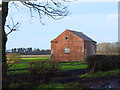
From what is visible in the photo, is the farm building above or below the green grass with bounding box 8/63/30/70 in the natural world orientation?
above

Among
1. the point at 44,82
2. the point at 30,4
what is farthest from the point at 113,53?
the point at 44,82

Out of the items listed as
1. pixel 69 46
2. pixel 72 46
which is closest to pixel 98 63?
pixel 69 46

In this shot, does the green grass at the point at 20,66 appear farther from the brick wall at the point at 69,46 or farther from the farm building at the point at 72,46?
the brick wall at the point at 69,46

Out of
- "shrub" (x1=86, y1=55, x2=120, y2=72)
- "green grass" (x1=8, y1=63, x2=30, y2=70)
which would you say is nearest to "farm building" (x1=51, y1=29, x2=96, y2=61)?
"shrub" (x1=86, y1=55, x2=120, y2=72)

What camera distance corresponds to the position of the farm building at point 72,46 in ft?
69.7

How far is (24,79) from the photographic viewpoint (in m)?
6.04

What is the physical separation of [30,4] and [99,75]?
20.5ft

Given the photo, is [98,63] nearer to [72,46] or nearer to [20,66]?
[20,66]

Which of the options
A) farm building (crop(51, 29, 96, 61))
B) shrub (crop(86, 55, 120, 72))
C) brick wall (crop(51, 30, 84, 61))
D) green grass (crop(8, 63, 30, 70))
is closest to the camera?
green grass (crop(8, 63, 30, 70))

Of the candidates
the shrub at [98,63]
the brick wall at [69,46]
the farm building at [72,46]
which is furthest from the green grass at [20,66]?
the brick wall at [69,46]

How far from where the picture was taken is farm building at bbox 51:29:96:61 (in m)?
21.2

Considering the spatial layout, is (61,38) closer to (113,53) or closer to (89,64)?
(113,53)

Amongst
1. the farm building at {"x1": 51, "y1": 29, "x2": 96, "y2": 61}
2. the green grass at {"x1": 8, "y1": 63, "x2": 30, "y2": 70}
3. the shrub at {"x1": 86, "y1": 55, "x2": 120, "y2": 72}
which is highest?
the farm building at {"x1": 51, "y1": 29, "x2": 96, "y2": 61}

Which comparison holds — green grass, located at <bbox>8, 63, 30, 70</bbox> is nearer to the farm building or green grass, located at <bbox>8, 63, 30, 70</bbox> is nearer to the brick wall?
the farm building
